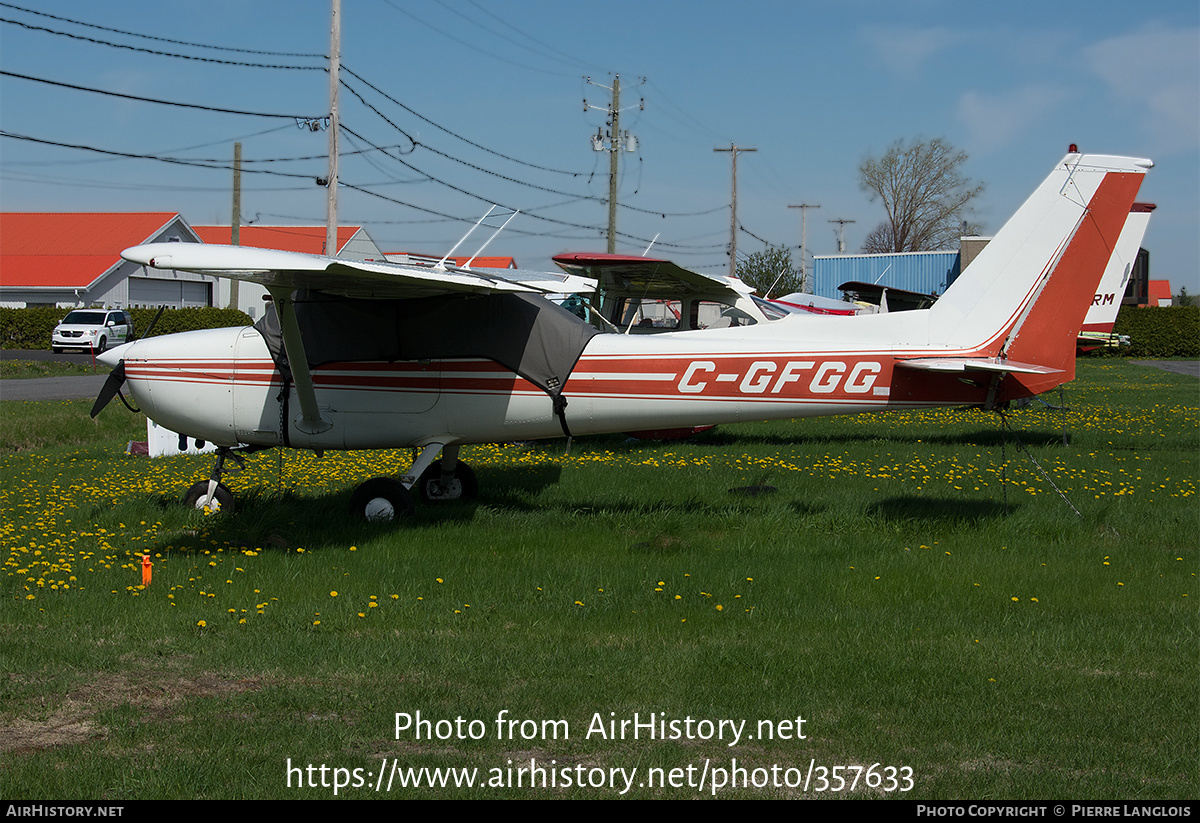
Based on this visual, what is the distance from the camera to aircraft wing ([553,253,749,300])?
13.0 m

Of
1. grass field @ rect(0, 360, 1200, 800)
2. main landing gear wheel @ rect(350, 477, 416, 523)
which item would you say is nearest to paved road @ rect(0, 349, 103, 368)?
grass field @ rect(0, 360, 1200, 800)

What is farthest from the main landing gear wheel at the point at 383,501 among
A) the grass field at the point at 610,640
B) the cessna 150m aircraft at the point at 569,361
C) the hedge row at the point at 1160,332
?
the hedge row at the point at 1160,332

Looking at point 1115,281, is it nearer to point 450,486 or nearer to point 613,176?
point 450,486

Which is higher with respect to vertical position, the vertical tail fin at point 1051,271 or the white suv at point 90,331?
the vertical tail fin at point 1051,271

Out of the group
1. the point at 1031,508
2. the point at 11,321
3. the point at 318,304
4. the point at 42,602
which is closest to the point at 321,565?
the point at 42,602

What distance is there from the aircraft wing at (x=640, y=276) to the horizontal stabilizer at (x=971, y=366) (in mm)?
5087

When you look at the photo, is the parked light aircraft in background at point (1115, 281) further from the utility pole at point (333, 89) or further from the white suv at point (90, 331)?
the white suv at point (90, 331)

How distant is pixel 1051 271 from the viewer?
8.57 meters

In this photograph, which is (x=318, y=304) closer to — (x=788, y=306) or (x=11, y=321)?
(x=788, y=306)

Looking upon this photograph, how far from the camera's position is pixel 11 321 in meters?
43.5

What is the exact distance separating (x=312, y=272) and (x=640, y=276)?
6951 millimetres

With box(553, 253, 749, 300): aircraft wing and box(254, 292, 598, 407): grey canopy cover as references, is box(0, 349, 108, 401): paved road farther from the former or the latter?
box(254, 292, 598, 407): grey canopy cover

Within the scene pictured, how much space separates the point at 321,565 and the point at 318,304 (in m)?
2.76

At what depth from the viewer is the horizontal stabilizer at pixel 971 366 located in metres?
8.12
